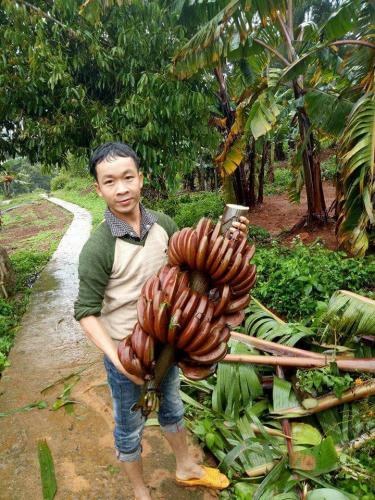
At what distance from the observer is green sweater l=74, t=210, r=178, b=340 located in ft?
4.56

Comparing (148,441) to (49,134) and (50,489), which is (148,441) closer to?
(50,489)

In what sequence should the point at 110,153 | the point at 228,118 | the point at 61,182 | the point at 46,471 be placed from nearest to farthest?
the point at 110,153 → the point at 46,471 → the point at 228,118 → the point at 61,182

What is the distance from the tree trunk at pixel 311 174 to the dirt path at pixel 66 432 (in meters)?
4.33

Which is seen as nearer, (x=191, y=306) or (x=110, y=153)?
(x=191, y=306)

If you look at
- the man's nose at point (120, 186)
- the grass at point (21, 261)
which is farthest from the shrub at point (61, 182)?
the man's nose at point (120, 186)

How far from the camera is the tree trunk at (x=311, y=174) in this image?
19.2 feet

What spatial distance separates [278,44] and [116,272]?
20.0 ft

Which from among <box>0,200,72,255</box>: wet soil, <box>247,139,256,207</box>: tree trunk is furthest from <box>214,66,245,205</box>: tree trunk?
<box>0,200,72,255</box>: wet soil

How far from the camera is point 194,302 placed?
1043 mm

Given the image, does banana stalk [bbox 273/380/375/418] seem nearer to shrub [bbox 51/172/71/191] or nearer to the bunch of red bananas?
the bunch of red bananas

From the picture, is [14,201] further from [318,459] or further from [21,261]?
[318,459]

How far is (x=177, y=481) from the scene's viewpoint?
2.07 meters

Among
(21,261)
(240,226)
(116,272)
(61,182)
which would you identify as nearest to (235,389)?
(116,272)

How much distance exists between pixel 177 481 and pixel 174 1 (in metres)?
5.32
